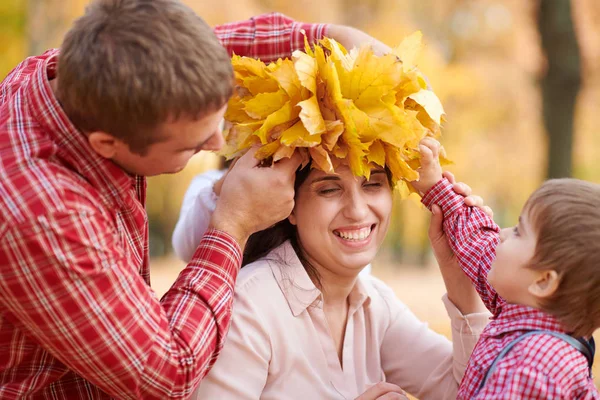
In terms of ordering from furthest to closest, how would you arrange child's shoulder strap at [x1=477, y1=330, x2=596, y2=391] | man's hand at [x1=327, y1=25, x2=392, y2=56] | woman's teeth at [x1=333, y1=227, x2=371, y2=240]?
man's hand at [x1=327, y1=25, x2=392, y2=56] < woman's teeth at [x1=333, y1=227, x2=371, y2=240] < child's shoulder strap at [x1=477, y1=330, x2=596, y2=391]

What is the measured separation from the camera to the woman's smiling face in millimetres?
2576

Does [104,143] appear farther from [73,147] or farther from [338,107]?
[338,107]

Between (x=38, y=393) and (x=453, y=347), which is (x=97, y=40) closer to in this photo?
(x=38, y=393)

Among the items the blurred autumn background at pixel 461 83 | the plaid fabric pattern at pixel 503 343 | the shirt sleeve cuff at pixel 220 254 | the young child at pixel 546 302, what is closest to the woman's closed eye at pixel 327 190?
the plaid fabric pattern at pixel 503 343

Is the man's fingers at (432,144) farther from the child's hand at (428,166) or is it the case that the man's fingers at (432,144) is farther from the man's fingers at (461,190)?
the man's fingers at (461,190)

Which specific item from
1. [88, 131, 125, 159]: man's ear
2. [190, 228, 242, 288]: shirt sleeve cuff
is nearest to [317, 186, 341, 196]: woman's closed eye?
[190, 228, 242, 288]: shirt sleeve cuff

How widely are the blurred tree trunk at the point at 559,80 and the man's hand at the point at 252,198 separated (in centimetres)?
690

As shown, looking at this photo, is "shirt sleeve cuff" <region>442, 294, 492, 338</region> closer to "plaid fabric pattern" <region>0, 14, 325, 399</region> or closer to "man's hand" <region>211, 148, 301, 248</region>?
"man's hand" <region>211, 148, 301, 248</region>

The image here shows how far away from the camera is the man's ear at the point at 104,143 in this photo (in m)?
1.97

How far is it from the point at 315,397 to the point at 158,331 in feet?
2.70

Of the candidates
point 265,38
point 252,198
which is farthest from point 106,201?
point 265,38

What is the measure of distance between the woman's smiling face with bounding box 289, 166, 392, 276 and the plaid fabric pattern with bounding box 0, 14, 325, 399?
1.43 ft

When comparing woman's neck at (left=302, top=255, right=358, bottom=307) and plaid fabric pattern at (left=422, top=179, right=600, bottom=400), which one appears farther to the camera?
woman's neck at (left=302, top=255, right=358, bottom=307)

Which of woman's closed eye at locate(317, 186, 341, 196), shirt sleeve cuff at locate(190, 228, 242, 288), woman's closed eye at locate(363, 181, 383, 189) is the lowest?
shirt sleeve cuff at locate(190, 228, 242, 288)
